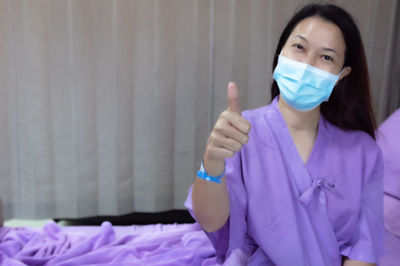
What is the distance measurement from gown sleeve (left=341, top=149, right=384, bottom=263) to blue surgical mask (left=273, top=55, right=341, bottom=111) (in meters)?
0.28

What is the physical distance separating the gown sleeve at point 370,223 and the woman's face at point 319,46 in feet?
1.10

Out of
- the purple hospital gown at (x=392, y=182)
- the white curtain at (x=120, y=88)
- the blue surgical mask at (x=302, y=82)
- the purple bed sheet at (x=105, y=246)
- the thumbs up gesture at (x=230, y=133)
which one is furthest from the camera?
the white curtain at (x=120, y=88)

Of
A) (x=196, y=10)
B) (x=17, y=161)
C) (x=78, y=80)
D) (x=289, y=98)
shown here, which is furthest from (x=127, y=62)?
(x=289, y=98)

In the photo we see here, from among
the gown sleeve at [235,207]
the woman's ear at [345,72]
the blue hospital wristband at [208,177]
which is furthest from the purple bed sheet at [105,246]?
the woman's ear at [345,72]

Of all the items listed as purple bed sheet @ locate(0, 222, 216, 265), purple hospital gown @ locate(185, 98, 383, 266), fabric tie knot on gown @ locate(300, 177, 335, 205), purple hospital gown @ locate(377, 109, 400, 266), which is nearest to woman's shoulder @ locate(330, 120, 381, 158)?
purple hospital gown @ locate(185, 98, 383, 266)

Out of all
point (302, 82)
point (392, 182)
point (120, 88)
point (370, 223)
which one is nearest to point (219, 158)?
point (302, 82)

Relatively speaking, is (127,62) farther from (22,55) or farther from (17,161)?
(17,161)

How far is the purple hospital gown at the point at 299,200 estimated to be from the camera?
1021 mm

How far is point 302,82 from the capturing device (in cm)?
101

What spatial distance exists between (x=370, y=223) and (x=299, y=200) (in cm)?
25

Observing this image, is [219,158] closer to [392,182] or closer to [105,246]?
[105,246]

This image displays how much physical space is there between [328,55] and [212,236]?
60cm

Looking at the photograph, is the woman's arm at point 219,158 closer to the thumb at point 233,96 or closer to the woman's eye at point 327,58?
the thumb at point 233,96

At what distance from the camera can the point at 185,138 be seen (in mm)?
2188
